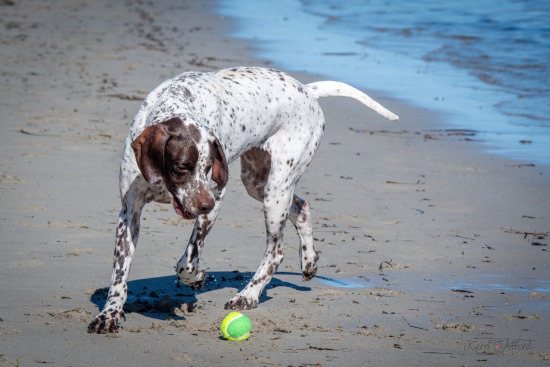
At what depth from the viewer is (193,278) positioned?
17.7ft

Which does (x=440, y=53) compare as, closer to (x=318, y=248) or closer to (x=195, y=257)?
(x=318, y=248)

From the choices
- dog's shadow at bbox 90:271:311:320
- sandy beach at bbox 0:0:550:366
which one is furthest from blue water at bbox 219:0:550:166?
dog's shadow at bbox 90:271:311:320

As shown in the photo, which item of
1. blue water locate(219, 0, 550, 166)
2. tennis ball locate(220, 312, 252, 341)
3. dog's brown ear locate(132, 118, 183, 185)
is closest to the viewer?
dog's brown ear locate(132, 118, 183, 185)

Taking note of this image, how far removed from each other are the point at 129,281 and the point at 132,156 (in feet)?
3.98

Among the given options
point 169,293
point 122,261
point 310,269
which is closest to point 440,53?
point 310,269

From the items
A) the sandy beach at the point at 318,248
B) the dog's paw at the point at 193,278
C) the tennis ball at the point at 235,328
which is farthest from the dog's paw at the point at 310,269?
the tennis ball at the point at 235,328

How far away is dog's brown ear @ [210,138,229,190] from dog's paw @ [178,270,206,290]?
95cm

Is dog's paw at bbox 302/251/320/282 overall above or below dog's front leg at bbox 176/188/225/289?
below

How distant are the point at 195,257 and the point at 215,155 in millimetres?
1006

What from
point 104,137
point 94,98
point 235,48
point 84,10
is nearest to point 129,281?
point 104,137

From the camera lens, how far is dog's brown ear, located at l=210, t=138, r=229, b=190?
4547 millimetres

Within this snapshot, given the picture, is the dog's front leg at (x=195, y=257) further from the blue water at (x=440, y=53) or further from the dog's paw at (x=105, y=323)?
the blue water at (x=440, y=53)

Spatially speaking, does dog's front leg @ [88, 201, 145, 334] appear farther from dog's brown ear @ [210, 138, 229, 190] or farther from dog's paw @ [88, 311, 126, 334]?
dog's brown ear @ [210, 138, 229, 190]

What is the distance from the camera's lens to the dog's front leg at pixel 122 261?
4758mm
